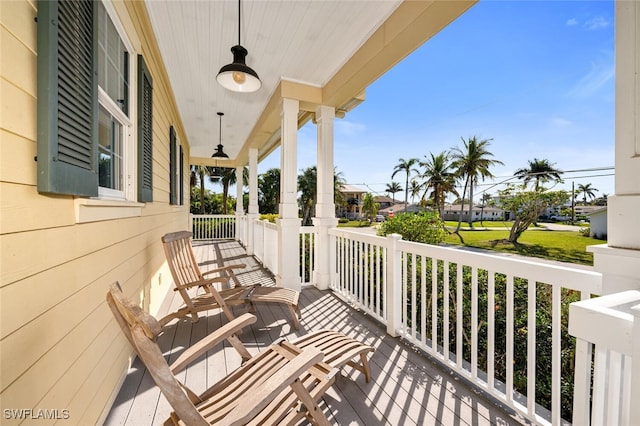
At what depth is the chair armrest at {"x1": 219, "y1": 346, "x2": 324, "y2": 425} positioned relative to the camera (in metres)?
1.02

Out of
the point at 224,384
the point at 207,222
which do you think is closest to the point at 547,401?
the point at 224,384

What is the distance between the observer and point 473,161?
1033 inches

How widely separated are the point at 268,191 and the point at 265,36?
2331cm

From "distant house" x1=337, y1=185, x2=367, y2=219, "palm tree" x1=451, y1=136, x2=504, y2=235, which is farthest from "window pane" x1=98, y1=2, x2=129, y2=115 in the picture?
"distant house" x1=337, y1=185, x2=367, y2=219

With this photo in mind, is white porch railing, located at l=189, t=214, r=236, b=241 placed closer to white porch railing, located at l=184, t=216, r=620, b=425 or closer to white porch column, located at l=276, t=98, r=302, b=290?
white porch column, located at l=276, t=98, r=302, b=290

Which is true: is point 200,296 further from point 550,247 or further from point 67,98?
point 550,247

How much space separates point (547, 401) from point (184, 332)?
345 centimetres

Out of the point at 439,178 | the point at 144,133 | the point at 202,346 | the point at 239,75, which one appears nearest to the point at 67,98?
the point at 202,346

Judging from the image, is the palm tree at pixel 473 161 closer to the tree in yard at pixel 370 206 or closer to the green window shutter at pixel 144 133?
the tree in yard at pixel 370 206

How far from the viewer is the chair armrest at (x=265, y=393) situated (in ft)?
3.36

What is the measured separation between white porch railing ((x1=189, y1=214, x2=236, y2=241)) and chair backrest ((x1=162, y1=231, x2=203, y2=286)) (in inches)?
293

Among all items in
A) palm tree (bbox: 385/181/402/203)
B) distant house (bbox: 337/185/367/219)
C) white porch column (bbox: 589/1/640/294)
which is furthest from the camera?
palm tree (bbox: 385/181/402/203)

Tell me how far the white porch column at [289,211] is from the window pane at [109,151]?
222 centimetres

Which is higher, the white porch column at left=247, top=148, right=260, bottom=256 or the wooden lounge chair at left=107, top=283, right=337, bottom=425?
the white porch column at left=247, top=148, right=260, bottom=256
